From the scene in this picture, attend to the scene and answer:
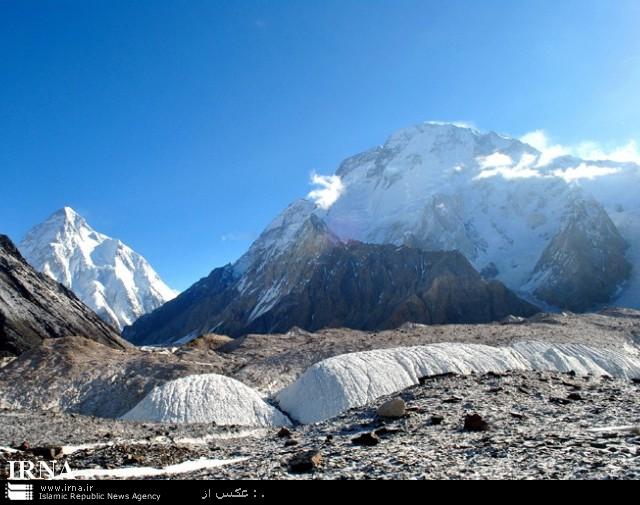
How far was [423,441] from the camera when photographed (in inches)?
551

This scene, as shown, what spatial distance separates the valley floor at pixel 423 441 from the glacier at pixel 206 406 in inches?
305

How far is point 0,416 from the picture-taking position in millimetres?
27453

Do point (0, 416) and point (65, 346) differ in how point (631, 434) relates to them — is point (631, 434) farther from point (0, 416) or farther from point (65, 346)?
point (65, 346)

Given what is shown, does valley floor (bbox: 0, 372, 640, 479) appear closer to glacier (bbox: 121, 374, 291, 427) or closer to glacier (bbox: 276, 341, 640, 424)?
glacier (bbox: 121, 374, 291, 427)

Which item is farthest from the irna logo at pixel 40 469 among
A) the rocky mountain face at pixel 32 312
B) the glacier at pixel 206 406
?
the rocky mountain face at pixel 32 312

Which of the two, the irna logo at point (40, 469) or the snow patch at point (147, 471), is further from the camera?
the snow patch at point (147, 471)

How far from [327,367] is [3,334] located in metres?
52.4

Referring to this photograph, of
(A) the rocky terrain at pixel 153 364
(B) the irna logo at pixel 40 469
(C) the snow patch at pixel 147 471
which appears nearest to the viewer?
(B) the irna logo at pixel 40 469

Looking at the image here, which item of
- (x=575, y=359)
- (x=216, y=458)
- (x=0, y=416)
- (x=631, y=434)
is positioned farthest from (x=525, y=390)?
(x=575, y=359)

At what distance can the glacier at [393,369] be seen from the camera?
34.0 meters

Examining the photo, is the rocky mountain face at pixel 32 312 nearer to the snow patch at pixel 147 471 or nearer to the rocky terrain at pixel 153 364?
the rocky terrain at pixel 153 364

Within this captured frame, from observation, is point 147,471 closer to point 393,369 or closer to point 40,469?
point 40,469

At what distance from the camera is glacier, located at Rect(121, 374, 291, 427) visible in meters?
32.3

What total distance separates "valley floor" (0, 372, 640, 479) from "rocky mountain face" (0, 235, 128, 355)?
173 ft
